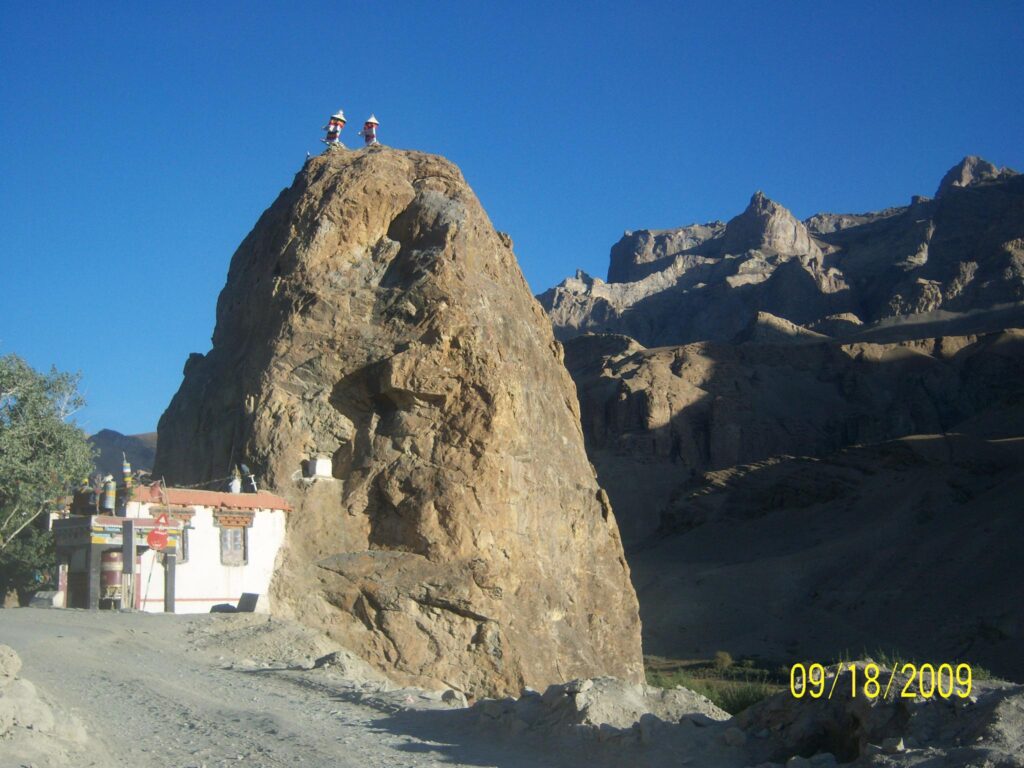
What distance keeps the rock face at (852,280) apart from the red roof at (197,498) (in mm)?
107717

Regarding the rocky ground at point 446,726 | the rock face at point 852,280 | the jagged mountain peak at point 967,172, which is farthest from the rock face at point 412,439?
the jagged mountain peak at point 967,172

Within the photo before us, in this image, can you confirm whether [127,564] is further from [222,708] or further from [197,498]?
[222,708]

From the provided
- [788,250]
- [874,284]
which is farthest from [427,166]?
[788,250]

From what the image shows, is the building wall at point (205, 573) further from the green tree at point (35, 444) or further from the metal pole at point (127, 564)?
the green tree at point (35, 444)

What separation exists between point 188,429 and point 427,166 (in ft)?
28.8

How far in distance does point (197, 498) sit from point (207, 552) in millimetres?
1045

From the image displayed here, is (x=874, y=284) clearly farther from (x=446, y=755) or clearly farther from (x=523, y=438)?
(x=446, y=755)

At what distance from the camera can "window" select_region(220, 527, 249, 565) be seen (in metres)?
22.8

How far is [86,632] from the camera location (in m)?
18.1

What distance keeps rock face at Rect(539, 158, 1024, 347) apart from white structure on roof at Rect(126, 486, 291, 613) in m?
108

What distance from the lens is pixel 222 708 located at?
1324 cm

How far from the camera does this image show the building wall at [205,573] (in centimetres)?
2241

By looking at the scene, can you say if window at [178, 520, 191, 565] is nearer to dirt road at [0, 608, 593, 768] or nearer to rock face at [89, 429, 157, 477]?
dirt road at [0, 608, 593, 768]

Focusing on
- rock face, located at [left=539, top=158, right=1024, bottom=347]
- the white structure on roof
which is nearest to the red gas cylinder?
the white structure on roof
